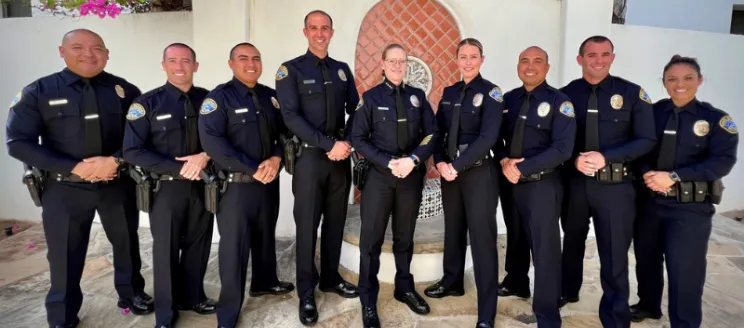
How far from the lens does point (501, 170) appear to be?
10.6 feet

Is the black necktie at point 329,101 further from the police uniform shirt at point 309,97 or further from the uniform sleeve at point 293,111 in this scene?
the uniform sleeve at point 293,111

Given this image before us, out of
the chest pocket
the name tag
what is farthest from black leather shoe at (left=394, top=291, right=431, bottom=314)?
the name tag

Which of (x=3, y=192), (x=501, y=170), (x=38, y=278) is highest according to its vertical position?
(x=501, y=170)

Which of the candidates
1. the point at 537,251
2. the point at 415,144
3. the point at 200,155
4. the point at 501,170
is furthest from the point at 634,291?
the point at 200,155

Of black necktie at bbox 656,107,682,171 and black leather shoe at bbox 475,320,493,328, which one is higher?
black necktie at bbox 656,107,682,171

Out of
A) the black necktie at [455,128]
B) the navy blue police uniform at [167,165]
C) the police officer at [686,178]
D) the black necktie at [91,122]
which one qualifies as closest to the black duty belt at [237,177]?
the navy blue police uniform at [167,165]

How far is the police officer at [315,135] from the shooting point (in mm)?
3225

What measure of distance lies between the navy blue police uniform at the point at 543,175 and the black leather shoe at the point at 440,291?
0.77 metres

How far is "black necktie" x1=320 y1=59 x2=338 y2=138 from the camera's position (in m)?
3.33

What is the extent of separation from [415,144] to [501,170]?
26.4 inches

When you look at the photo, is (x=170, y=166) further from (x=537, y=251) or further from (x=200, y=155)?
(x=537, y=251)

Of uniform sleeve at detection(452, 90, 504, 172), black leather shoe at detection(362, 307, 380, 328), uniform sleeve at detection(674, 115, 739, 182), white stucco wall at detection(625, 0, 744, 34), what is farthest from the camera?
white stucco wall at detection(625, 0, 744, 34)

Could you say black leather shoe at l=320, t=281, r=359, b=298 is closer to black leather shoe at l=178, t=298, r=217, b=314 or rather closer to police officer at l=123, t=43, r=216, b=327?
black leather shoe at l=178, t=298, r=217, b=314

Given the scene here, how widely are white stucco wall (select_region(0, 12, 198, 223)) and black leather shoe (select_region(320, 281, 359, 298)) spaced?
308 cm
